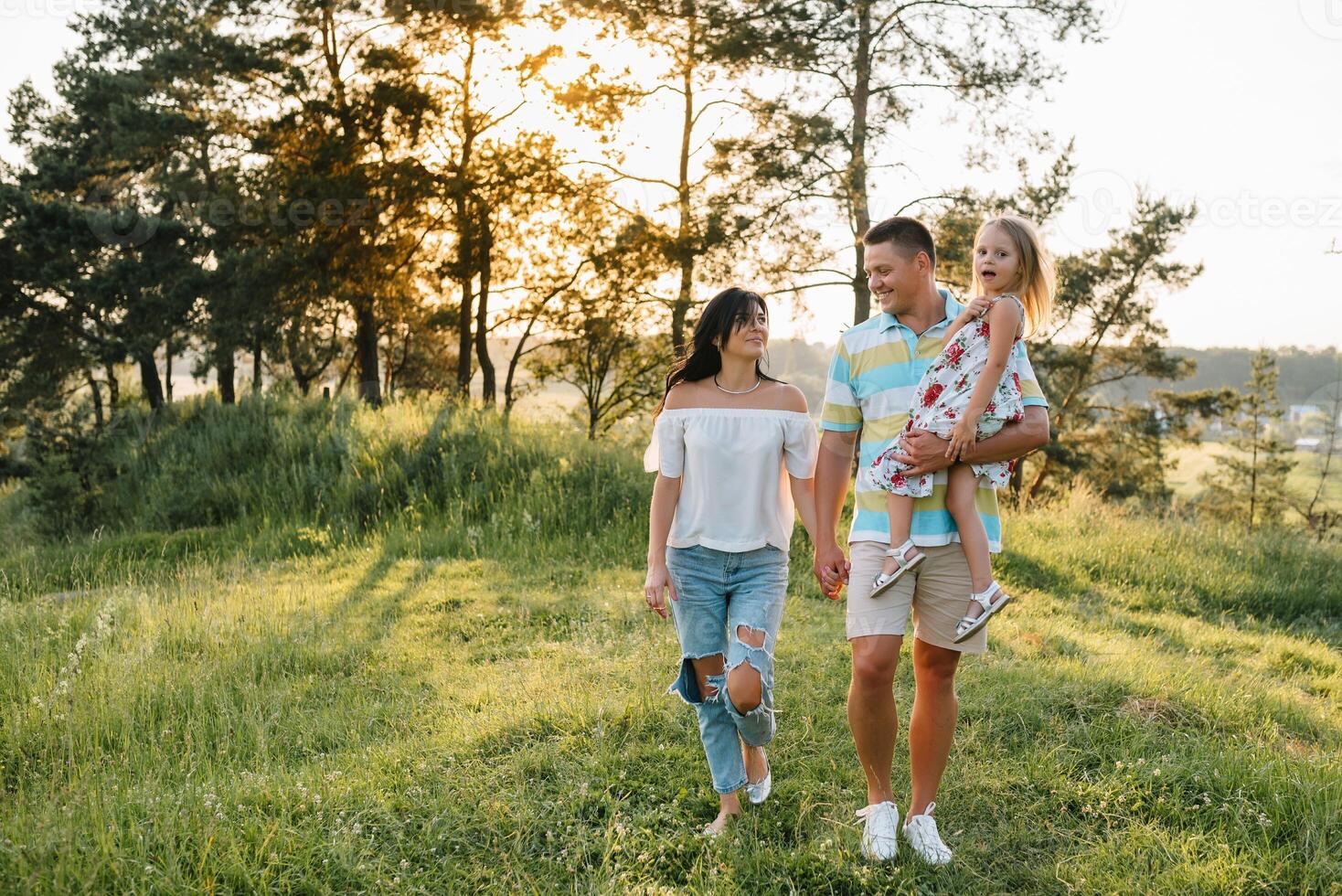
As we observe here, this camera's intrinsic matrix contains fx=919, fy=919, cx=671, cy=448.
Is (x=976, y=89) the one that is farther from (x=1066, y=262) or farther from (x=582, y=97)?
Result: (x=1066, y=262)

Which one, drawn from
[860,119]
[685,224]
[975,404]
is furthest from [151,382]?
[975,404]

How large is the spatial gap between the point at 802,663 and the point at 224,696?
3.17 m

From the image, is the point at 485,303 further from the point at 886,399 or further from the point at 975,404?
the point at 975,404

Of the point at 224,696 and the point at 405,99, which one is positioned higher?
the point at 405,99

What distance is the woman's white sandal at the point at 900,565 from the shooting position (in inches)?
118

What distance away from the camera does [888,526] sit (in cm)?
314

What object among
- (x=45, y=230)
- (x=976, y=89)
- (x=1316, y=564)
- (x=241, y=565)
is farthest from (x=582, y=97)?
(x=1316, y=564)

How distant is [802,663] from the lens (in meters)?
5.51

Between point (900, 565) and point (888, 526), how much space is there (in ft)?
0.57

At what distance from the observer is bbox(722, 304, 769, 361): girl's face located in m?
3.32

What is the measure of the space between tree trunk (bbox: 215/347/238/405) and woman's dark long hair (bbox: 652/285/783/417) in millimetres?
18784

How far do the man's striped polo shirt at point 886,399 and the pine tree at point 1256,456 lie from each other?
38501 millimetres

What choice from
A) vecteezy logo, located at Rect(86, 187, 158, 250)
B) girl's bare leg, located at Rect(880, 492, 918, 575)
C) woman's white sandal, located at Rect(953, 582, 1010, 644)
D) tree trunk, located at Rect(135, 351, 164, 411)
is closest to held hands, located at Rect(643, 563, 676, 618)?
girl's bare leg, located at Rect(880, 492, 918, 575)

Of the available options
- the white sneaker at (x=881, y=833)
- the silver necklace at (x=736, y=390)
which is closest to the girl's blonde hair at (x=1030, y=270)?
the silver necklace at (x=736, y=390)
